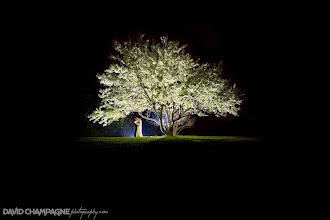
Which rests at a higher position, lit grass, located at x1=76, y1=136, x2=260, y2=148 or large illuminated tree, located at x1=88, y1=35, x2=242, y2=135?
large illuminated tree, located at x1=88, y1=35, x2=242, y2=135

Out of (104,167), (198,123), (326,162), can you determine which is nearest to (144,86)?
(104,167)

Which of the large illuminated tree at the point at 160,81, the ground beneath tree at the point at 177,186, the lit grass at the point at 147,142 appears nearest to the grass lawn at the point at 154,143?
the lit grass at the point at 147,142

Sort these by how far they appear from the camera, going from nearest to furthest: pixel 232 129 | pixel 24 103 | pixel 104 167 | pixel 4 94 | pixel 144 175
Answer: pixel 144 175 < pixel 104 167 < pixel 4 94 < pixel 24 103 < pixel 232 129

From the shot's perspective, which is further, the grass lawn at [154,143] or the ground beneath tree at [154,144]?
the grass lawn at [154,143]

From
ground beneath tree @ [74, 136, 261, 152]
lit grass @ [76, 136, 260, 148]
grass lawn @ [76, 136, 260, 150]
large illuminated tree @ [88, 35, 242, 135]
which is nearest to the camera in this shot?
ground beneath tree @ [74, 136, 261, 152]

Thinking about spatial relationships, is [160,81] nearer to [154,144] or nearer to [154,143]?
[154,143]

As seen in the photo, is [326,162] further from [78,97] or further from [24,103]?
[78,97]

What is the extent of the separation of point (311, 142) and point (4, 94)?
15.1 metres

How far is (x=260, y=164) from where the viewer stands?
209 inches

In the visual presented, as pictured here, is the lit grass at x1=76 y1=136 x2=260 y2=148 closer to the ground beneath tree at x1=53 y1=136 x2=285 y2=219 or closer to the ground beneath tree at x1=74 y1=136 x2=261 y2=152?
the ground beneath tree at x1=74 y1=136 x2=261 y2=152

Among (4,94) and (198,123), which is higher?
(4,94)

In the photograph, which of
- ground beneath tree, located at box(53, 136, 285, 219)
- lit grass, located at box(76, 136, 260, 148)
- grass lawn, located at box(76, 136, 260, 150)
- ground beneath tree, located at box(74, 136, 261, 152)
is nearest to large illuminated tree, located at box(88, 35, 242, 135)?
lit grass, located at box(76, 136, 260, 148)

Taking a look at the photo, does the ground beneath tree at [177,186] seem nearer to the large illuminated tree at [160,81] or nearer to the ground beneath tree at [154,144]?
the ground beneath tree at [154,144]

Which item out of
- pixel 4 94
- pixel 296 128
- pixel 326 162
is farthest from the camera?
pixel 296 128
